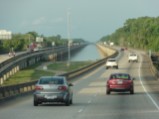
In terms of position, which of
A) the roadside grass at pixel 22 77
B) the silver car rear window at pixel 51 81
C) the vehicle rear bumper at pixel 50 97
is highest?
the silver car rear window at pixel 51 81

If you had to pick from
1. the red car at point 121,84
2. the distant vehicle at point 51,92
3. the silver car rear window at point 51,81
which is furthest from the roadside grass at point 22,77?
the distant vehicle at point 51,92

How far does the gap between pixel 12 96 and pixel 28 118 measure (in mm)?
15661

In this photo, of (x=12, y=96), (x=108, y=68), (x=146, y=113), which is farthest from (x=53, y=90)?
(x=108, y=68)

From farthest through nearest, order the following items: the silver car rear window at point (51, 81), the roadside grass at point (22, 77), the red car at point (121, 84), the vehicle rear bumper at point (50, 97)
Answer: the roadside grass at point (22, 77) < the red car at point (121, 84) < the silver car rear window at point (51, 81) < the vehicle rear bumper at point (50, 97)

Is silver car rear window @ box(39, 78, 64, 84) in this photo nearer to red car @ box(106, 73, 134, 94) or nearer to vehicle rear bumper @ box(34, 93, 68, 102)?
vehicle rear bumper @ box(34, 93, 68, 102)

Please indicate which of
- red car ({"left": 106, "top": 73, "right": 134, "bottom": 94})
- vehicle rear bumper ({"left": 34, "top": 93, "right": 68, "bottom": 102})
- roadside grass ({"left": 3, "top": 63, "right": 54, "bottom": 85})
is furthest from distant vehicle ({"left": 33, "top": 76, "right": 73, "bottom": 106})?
roadside grass ({"left": 3, "top": 63, "right": 54, "bottom": 85})

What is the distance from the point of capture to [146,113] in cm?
2658

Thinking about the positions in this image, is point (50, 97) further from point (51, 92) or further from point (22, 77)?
point (22, 77)

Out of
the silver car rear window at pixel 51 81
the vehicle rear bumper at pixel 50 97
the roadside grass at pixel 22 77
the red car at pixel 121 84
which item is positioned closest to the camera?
the vehicle rear bumper at pixel 50 97

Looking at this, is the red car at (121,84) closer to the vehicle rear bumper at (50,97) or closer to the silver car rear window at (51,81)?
the silver car rear window at (51,81)

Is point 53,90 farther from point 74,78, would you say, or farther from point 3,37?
point 3,37

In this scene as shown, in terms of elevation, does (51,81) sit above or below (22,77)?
above

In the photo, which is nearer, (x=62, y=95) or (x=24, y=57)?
(x=62, y=95)

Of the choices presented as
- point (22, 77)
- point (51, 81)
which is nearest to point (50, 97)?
point (51, 81)
